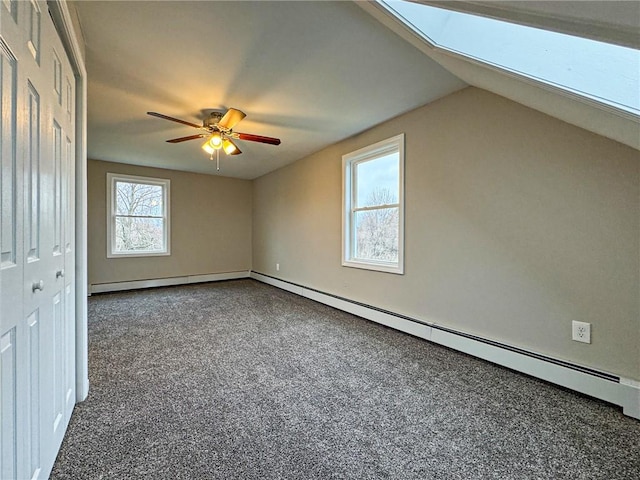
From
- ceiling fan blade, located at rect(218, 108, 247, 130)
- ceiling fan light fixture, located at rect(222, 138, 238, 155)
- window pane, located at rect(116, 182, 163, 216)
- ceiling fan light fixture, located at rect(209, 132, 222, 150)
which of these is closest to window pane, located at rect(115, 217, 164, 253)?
window pane, located at rect(116, 182, 163, 216)

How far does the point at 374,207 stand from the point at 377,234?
0.34 m

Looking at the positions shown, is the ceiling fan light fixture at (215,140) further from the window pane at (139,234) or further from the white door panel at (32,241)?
the window pane at (139,234)

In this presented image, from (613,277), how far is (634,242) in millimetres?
242

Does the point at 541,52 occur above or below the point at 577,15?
above

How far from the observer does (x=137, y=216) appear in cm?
536

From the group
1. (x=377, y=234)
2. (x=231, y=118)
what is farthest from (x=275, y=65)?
(x=377, y=234)

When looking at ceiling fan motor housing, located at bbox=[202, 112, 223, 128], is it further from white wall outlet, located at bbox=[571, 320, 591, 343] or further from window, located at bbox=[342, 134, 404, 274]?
white wall outlet, located at bbox=[571, 320, 591, 343]

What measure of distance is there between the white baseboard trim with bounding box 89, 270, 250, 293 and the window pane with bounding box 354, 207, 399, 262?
3.56 metres

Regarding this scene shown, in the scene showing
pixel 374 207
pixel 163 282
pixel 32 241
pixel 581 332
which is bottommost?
pixel 163 282

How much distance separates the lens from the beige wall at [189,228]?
4965mm

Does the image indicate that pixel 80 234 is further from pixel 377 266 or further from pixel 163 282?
pixel 163 282

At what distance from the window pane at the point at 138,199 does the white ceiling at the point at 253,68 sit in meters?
1.70

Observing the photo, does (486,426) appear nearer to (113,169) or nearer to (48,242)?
(48,242)

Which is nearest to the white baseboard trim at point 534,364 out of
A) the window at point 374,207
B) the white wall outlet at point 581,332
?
the white wall outlet at point 581,332
